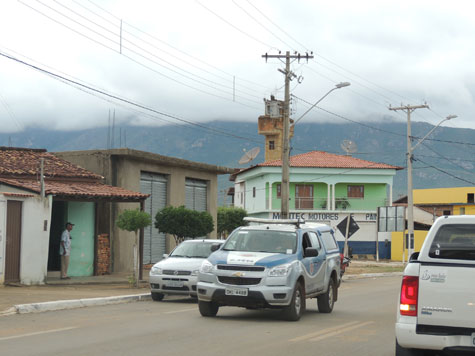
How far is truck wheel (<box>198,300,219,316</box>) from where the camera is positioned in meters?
15.0

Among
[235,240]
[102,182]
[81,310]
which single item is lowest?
[81,310]

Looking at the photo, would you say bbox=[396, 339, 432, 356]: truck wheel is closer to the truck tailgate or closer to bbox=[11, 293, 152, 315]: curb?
the truck tailgate

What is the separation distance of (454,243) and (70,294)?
13.5 metres

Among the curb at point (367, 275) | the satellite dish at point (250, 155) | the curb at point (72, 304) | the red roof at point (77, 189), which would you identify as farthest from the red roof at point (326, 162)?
the curb at point (72, 304)

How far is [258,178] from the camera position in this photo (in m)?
74.0

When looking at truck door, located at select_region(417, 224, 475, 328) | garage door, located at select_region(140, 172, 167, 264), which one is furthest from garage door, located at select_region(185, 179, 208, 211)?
truck door, located at select_region(417, 224, 475, 328)

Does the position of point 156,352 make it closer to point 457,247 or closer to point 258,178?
point 457,247

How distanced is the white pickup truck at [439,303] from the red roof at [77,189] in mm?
16974

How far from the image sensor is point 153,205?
3281cm

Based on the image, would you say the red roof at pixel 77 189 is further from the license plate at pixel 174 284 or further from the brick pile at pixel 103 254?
the license plate at pixel 174 284

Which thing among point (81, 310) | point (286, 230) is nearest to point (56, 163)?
point (81, 310)

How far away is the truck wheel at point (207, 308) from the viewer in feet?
49.1

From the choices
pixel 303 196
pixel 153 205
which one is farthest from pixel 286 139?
pixel 303 196

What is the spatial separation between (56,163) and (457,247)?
2251cm
